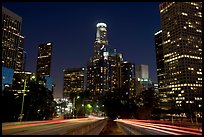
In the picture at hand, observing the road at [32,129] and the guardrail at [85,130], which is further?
the road at [32,129]

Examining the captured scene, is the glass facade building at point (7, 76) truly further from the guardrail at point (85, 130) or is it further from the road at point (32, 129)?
the guardrail at point (85, 130)

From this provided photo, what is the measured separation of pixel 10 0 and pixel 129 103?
12984cm

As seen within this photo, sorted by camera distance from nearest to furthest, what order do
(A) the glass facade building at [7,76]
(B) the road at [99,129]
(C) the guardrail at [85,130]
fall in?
(C) the guardrail at [85,130]
(B) the road at [99,129]
(A) the glass facade building at [7,76]

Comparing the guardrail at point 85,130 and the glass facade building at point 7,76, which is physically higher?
the glass facade building at point 7,76

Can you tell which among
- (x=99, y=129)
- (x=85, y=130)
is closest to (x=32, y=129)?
(x=85, y=130)

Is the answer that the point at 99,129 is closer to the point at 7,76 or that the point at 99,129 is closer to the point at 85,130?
the point at 85,130

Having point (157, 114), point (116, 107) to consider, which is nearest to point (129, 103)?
point (116, 107)

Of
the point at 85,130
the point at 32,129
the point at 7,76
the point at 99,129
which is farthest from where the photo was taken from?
the point at 7,76

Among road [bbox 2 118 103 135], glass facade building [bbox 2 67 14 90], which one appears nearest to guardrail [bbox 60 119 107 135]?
road [bbox 2 118 103 135]

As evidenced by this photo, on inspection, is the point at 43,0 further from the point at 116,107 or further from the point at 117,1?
the point at 116,107

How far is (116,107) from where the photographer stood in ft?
434

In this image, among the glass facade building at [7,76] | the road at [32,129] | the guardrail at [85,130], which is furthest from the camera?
the glass facade building at [7,76]

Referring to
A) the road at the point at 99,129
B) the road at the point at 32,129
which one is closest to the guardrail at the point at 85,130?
the road at the point at 99,129

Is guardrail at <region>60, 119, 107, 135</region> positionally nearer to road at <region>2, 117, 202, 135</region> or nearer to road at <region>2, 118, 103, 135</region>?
road at <region>2, 117, 202, 135</region>
